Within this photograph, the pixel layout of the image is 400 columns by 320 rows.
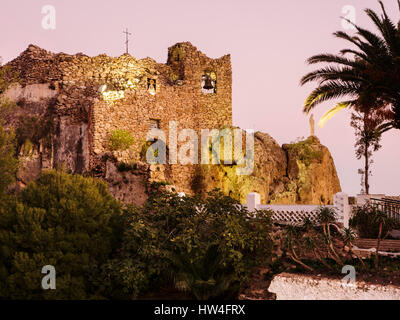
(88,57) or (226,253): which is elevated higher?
(88,57)

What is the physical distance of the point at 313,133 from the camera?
29625mm

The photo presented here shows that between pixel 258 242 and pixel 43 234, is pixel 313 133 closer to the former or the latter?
pixel 258 242

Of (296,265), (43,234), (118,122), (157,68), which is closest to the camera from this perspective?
(43,234)

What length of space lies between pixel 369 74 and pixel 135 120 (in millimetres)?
12759

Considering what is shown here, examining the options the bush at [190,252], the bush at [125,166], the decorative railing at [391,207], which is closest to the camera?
the bush at [190,252]

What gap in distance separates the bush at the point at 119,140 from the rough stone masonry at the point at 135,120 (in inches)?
12.1

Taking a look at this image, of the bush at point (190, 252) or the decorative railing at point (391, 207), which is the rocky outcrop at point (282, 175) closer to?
the decorative railing at point (391, 207)

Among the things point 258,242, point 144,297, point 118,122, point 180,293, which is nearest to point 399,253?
point 258,242

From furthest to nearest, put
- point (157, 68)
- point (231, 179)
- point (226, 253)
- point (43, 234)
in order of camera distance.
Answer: point (157, 68), point (231, 179), point (226, 253), point (43, 234)

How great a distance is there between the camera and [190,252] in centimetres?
1238

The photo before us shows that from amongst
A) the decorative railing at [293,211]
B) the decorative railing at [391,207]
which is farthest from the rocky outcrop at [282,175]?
the decorative railing at [293,211]

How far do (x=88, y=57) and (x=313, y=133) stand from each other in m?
14.9

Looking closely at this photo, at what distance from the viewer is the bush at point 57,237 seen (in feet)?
36.5

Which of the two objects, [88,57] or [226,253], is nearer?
[226,253]
